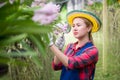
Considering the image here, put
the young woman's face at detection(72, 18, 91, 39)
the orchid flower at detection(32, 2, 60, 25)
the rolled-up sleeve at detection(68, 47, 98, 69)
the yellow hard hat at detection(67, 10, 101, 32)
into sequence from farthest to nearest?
the yellow hard hat at detection(67, 10, 101, 32), the young woman's face at detection(72, 18, 91, 39), the rolled-up sleeve at detection(68, 47, 98, 69), the orchid flower at detection(32, 2, 60, 25)

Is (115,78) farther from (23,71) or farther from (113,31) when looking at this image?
(23,71)

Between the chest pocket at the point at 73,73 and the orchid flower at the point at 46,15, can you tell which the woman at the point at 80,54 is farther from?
the orchid flower at the point at 46,15

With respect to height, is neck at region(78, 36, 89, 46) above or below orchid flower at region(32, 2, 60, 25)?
below

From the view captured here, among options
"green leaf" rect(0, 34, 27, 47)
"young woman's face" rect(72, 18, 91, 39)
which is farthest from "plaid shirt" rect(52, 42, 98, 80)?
"green leaf" rect(0, 34, 27, 47)

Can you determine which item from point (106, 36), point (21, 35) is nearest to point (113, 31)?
point (106, 36)

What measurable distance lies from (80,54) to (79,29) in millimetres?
198

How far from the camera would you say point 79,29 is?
2.72m

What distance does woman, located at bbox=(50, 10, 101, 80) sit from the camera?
2611 mm

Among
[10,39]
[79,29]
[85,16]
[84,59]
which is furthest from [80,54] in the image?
[10,39]

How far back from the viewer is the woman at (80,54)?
2.61 metres

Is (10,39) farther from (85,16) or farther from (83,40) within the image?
(85,16)

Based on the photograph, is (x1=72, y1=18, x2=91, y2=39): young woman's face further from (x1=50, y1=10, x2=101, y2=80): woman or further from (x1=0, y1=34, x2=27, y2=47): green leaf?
(x1=0, y1=34, x2=27, y2=47): green leaf

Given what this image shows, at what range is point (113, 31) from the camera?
7.37 metres

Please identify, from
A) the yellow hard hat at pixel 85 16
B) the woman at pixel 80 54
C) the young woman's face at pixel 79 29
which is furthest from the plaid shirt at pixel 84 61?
the yellow hard hat at pixel 85 16
